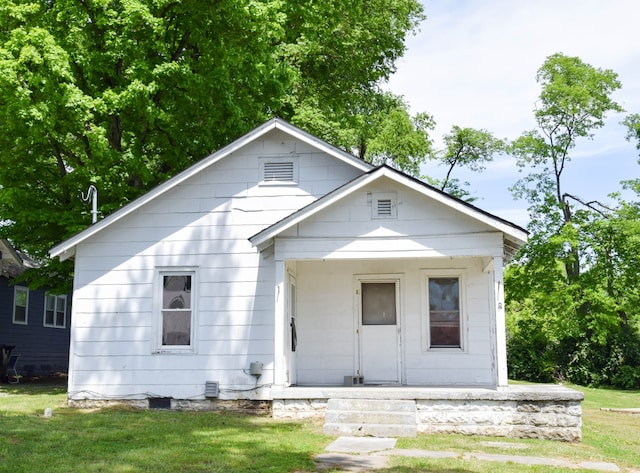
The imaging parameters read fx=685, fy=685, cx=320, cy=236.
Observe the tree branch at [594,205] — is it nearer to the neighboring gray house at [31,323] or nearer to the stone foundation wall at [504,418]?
the stone foundation wall at [504,418]

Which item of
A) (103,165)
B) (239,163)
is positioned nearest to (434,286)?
(239,163)

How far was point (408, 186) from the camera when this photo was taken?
37.5 ft

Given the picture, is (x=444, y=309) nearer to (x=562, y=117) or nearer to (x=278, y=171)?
(x=278, y=171)

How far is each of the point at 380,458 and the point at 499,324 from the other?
3.99 metres

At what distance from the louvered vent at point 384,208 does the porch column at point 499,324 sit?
1.92 meters

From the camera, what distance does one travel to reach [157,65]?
1694cm

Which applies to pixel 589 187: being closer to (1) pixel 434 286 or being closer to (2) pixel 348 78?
(2) pixel 348 78

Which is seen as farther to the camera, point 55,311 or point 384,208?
point 55,311

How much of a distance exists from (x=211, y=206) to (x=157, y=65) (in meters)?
5.53

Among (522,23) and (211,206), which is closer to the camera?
(211,206)

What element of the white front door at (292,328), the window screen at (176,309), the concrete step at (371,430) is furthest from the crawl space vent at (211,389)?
the concrete step at (371,430)

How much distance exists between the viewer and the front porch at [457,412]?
10273 mm

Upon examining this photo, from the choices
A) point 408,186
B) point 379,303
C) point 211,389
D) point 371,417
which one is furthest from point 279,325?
point 408,186

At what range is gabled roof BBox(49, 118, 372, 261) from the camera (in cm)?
Answer: 1297
